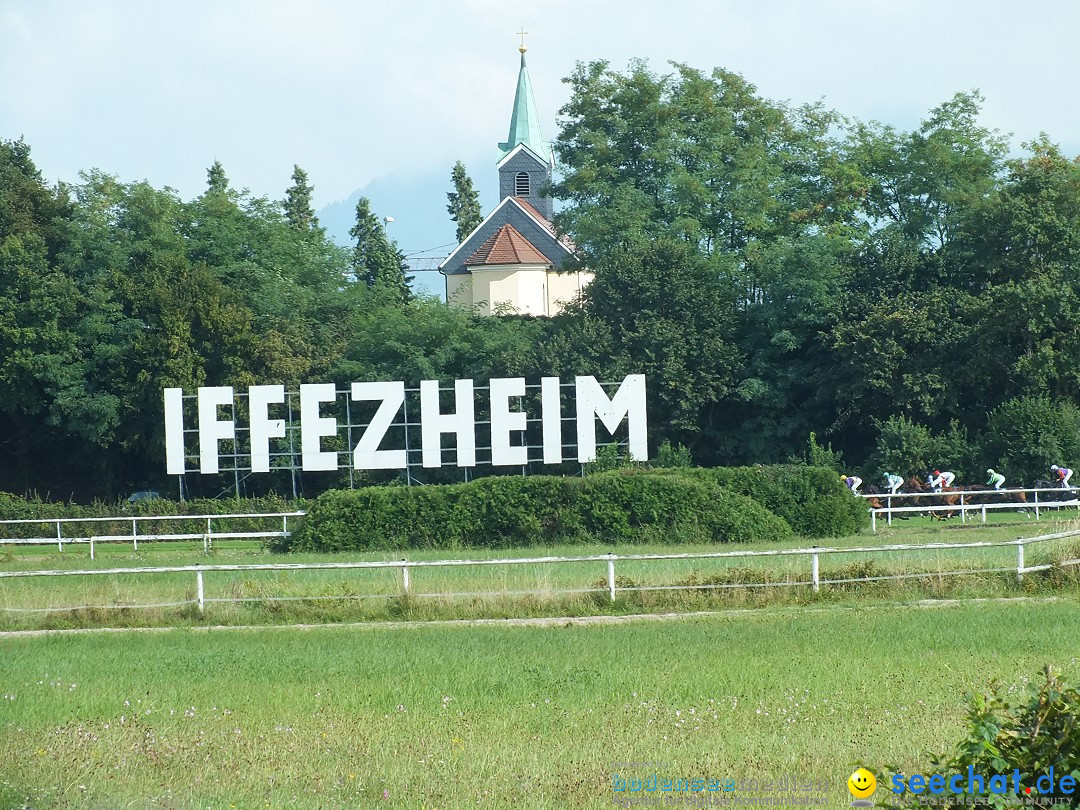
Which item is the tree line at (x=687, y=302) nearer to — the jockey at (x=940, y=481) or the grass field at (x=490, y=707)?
the jockey at (x=940, y=481)

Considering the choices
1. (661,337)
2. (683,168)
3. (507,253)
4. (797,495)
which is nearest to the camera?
(797,495)

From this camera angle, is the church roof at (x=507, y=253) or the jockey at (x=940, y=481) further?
the church roof at (x=507, y=253)

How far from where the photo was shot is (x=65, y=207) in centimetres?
5869

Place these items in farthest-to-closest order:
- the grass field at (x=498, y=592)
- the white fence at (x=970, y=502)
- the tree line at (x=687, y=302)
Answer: the tree line at (x=687, y=302), the white fence at (x=970, y=502), the grass field at (x=498, y=592)

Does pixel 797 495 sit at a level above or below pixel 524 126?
below

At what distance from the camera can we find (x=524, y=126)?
333 feet

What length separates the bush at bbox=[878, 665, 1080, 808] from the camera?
6.04 metres

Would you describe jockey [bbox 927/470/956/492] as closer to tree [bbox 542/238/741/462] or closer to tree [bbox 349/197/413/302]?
tree [bbox 542/238/741/462]

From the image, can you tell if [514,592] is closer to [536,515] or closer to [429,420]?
[536,515]

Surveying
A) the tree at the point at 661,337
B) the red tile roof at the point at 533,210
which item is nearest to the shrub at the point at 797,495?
the tree at the point at 661,337

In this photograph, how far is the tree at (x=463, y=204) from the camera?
4121 inches

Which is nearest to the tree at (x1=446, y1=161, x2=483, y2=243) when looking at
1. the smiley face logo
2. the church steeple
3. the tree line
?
the church steeple

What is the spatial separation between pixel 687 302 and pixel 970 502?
14645 mm

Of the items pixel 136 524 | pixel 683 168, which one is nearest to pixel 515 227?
pixel 683 168
